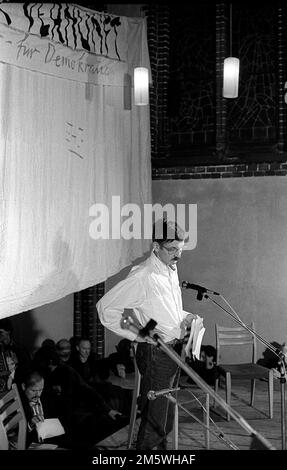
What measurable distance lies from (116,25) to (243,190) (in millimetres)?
2556

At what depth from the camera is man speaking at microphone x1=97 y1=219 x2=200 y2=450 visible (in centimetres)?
446

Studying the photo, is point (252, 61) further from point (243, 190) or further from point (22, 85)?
point (22, 85)

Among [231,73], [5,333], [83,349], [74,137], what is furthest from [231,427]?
[231,73]

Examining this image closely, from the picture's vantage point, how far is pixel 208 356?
8.01 m

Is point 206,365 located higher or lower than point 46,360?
lower

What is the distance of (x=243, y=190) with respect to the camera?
8617mm

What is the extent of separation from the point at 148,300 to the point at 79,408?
6.65 ft

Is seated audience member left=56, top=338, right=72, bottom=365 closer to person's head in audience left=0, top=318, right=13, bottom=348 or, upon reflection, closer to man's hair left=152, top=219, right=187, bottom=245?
person's head in audience left=0, top=318, right=13, bottom=348

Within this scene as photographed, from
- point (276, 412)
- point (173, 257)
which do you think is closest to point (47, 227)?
point (173, 257)

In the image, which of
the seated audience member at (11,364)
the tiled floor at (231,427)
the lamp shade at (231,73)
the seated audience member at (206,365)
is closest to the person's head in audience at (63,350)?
the seated audience member at (11,364)

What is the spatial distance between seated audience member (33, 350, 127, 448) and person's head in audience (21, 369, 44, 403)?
1.90 ft

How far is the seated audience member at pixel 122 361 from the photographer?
8242mm

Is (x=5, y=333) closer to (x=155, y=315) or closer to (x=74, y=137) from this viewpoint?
(x=74, y=137)

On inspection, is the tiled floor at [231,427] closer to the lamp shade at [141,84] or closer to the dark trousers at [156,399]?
the dark trousers at [156,399]
